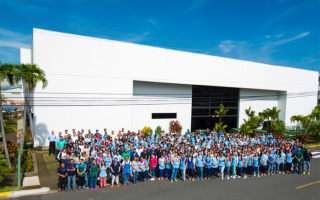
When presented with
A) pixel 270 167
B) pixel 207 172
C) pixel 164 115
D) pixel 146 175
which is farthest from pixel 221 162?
pixel 164 115

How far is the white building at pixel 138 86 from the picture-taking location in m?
16.2

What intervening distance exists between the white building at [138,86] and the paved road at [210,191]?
30.3 ft

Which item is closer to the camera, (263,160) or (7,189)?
(7,189)

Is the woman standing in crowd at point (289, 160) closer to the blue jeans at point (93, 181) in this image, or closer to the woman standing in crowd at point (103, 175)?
the woman standing in crowd at point (103, 175)

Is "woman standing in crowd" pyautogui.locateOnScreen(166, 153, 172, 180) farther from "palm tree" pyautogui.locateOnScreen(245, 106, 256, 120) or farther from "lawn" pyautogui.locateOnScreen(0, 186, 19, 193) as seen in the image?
"palm tree" pyautogui.locateOnScreen(245, 106, 256, 120)

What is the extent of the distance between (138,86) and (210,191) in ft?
43.0

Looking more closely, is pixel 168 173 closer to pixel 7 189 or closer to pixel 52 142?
pixel 7 189

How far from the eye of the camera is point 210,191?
928 centimetres

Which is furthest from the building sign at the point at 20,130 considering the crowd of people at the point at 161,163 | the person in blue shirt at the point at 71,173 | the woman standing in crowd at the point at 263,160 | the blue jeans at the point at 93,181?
the woman standing in crowd at the point at 263,160

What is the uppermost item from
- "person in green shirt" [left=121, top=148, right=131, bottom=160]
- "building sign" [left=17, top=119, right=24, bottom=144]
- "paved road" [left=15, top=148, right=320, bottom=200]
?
"building sign" [left=17, top=119, right=24, bottom=144]

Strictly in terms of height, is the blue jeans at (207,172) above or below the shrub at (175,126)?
below

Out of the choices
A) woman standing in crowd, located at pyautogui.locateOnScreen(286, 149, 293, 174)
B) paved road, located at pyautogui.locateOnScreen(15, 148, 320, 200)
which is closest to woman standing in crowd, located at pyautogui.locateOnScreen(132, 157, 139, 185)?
paved road, located at pyautogui.locateOnScreen(15, 148, 320, 200)

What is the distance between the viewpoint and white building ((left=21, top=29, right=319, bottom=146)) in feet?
53.1

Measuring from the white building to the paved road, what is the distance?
9.25 m
